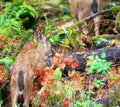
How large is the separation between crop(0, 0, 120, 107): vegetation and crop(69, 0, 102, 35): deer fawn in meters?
0.24

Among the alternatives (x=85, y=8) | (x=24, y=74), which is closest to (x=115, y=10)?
(x=85, y=8)

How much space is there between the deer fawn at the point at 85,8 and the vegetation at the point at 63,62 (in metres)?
0.24

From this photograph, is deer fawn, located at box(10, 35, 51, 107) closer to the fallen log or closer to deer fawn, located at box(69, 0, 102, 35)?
the fallen log

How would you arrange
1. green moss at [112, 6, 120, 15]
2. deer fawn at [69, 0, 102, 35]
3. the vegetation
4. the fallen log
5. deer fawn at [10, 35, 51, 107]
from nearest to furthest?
1. the vegetation
2. deer fawn at [10, 35, 51, 107]
3. the fallen log
4. green moss at [112, 6, 120, 15]
5. deer fawn at [69, 0, 102, 35]

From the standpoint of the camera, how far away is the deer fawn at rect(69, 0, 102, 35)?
1180 centimetres

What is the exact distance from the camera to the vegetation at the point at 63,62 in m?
7.79

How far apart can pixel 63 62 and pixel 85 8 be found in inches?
129

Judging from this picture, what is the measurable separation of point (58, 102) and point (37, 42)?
2344mm

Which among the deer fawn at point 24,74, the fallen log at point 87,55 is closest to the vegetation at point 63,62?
the fallen log at point 87,55

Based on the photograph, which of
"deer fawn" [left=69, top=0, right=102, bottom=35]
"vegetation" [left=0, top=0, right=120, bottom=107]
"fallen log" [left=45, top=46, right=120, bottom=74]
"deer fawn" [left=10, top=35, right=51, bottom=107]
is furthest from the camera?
"deer fawn" [left=69, top=0, right=102, bottom=35]

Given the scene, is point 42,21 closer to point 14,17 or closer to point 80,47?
point 14,17

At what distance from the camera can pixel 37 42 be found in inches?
384

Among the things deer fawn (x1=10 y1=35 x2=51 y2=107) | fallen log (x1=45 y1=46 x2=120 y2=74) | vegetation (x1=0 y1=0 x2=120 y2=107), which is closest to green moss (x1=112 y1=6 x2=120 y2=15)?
vegetation (x1=0 y1=0 x2=120 y2=107)

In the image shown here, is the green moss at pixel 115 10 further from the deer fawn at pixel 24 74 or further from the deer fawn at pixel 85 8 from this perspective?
the deer fawn at pixel 24 74
